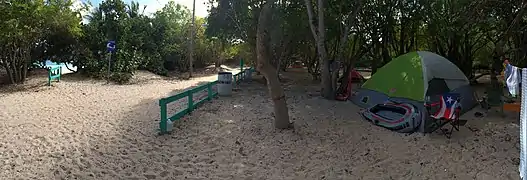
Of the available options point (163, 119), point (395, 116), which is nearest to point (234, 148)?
point (163, 119)

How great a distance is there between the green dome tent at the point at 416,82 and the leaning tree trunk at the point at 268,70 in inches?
119

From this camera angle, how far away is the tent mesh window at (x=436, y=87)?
7905mm

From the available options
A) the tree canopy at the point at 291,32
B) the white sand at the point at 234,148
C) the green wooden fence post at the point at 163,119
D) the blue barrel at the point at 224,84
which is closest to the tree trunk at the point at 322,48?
the tree canopy at the point at 291,32

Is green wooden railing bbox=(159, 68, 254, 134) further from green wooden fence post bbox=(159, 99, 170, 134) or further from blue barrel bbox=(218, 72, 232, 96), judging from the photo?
blue barrel bbox=(218, 72, 232, 96)

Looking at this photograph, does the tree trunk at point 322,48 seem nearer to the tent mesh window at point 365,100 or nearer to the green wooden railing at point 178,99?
the tent mesh window at point 365,100

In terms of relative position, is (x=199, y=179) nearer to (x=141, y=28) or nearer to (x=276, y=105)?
(x=276, y=105)

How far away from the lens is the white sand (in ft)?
14.9

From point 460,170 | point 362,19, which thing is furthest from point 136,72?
point 460,170

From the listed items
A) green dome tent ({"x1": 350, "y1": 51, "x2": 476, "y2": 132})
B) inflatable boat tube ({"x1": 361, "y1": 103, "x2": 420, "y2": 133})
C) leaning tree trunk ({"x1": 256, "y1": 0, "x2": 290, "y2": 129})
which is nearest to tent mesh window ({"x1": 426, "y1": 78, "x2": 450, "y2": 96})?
green dome tent ({"x1": 350, "y1": 51, "x2": 476, "y2": 132})

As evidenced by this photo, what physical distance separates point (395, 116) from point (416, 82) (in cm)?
135

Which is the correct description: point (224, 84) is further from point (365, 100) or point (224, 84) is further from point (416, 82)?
point (416, 82)

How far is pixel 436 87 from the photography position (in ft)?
26.5

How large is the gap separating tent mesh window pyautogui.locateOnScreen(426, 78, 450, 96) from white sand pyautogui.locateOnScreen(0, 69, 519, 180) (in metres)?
1.08

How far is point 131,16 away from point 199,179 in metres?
17.6
